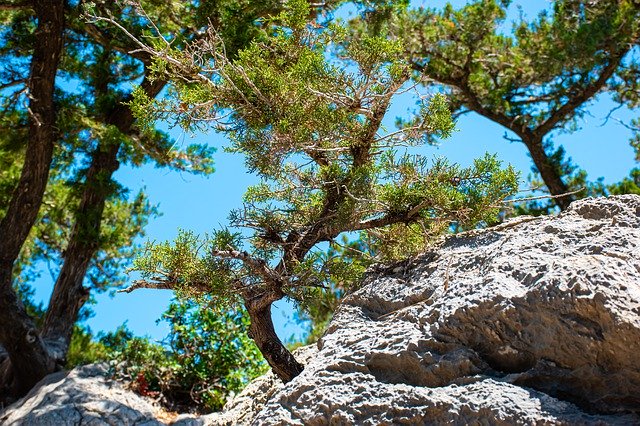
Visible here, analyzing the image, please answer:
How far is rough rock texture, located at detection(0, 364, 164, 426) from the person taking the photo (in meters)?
5.53

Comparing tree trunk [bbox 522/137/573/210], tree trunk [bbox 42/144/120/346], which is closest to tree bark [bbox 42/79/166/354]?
tree trunk [bbox 42/144/120/346]

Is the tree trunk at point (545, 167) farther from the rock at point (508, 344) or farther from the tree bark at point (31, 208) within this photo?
the rock at point (508, 344)

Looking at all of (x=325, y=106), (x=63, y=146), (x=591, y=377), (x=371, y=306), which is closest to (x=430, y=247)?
(x=371, y=306)

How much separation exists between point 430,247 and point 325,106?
3.19 feet

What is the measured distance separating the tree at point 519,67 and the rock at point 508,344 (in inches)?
214

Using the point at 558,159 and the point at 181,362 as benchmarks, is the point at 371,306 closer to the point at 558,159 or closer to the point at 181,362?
the point at 181,362

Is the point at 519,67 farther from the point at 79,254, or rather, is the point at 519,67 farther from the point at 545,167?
the point at 79,254

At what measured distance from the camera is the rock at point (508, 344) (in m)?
2.44

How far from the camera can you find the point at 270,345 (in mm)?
4016

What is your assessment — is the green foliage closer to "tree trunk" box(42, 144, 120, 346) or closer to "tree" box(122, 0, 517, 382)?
"tree trunk" box(42, 144, 120, 346)

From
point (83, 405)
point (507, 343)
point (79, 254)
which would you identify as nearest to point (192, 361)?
point (83, 405)

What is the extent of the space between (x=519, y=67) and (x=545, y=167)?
1248 millimetres

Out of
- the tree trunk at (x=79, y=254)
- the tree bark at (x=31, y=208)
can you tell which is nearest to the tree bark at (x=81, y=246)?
the tree trunk at (x=79, y=254)

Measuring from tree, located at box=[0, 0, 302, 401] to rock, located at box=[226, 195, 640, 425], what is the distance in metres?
3.78
